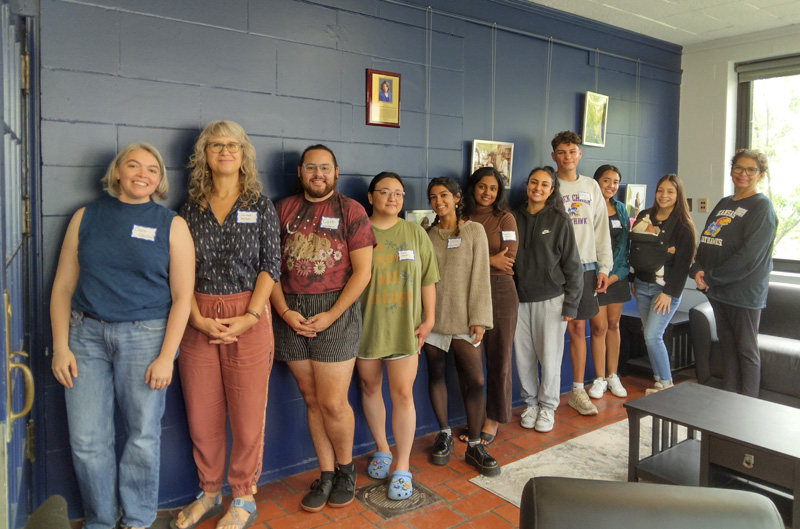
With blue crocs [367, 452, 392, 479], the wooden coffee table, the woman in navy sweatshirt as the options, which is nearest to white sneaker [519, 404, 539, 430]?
the woman in navy sweatshirt

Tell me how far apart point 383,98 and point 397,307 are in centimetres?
Result: 117

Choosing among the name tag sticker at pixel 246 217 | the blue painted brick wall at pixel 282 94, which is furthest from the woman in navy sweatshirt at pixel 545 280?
the name tag sticker at pixel 246 217

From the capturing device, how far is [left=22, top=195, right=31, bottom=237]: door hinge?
89.1 inches

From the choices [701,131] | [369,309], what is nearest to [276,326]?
[369,309]

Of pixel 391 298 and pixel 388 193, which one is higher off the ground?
pixel 388 193

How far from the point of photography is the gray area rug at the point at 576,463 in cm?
289

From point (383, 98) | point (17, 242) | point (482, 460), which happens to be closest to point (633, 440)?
point (482, 460)

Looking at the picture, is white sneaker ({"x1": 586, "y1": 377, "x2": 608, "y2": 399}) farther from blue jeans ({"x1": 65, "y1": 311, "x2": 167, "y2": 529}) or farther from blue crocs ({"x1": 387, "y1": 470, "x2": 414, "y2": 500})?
blue jeans ({"x1": 65, "y1": 311, "x2": 167, "y2": 529})

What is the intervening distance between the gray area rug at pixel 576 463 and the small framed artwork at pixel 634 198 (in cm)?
186

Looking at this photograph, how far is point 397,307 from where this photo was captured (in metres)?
2.76

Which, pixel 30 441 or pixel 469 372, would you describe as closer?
pixel 30 441

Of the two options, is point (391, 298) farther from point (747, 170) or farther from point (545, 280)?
point (747, 170)

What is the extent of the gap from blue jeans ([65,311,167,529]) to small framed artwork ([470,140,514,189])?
2.11 m

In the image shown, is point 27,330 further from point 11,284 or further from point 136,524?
point 136,524
